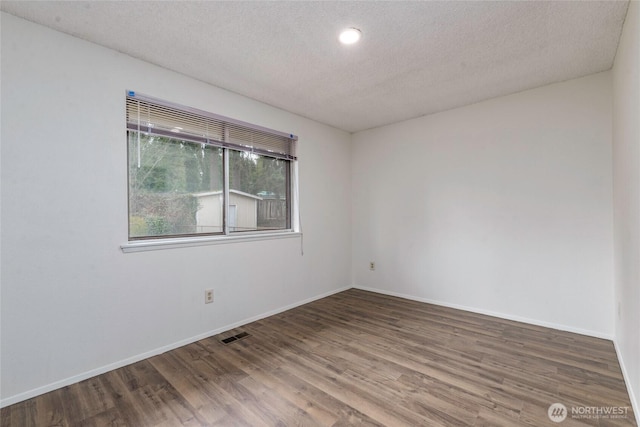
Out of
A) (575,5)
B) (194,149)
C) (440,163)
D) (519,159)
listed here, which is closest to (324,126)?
(440,163)

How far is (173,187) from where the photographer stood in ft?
8.66

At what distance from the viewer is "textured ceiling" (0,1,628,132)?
180cm

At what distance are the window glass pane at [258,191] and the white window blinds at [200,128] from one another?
119mm

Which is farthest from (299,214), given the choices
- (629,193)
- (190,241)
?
(629,193)

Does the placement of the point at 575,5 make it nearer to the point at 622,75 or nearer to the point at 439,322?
the point at 622,75

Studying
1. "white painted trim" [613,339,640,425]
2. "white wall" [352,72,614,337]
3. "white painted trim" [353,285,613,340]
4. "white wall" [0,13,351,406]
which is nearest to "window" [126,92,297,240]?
"white wall" [0,13,351,406]

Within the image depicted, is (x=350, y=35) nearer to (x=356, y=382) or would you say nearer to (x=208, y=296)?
(x=356, y=382)

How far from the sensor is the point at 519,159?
3.06 metres

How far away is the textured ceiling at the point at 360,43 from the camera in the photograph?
1.80 metres

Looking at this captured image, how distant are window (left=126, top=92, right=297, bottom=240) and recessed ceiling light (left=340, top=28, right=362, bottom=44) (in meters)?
1.44

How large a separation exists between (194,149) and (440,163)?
2844mm

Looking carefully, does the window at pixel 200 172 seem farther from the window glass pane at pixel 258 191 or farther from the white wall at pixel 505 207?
the white wall at pixel 505 207

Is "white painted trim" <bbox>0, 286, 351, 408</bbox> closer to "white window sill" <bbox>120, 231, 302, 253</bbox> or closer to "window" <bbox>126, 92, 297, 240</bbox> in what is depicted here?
"white window sill" <bbox>120, 231, 302, 253</bbox>

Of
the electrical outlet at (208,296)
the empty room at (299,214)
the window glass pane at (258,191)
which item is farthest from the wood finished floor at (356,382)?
the window glass pane at (258,191)
